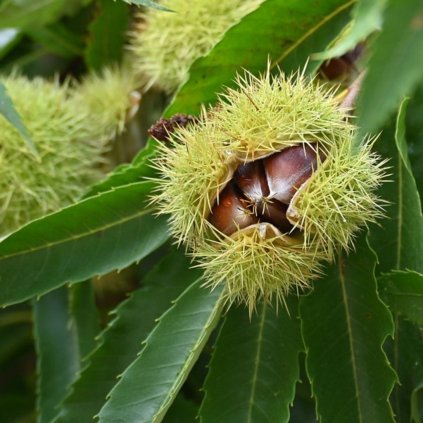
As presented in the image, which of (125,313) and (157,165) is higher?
(157,165)

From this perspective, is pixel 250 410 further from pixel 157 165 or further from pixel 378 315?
pixel 157 165

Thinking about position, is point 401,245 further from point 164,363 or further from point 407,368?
point 164,363

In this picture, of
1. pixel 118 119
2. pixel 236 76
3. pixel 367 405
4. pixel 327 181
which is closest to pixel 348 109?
pixel 327 181

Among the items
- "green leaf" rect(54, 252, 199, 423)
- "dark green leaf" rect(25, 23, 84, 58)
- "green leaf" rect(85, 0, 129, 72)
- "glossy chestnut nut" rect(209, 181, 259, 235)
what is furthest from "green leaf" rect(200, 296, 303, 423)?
"dark green leaf" rect(25, 23, 84, 58)

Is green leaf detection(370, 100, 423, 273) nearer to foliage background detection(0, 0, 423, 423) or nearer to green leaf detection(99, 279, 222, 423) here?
foliage background detection(0, 0, 423, 423)

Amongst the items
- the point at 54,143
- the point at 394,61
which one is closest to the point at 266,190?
the point at 394,61

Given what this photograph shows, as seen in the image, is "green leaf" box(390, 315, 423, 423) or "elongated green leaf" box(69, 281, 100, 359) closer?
"green leaf" box(390, 315, 423, 423)
